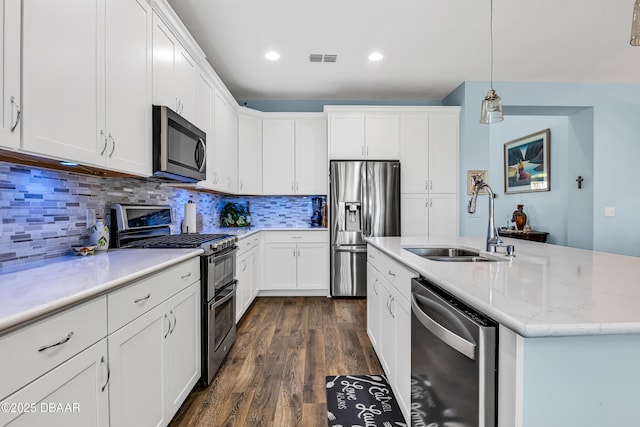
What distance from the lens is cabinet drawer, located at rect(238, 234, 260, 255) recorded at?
317cm

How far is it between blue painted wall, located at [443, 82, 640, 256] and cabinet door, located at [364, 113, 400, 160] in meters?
0.90

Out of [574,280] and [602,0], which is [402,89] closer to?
[602,0]

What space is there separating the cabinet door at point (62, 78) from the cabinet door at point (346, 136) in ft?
9.79

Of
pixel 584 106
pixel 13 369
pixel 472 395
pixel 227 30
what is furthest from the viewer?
pixel 584 106

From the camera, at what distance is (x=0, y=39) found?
1014 mm

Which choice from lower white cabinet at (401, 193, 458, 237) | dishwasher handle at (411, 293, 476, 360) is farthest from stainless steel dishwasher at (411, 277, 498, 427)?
lower white cabinet at (401, 193, 458, 237)

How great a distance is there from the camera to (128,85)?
1741mm

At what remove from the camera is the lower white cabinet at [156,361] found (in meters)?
1.19

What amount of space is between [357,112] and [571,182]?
3.13 meters

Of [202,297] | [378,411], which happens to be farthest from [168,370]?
[378,411]

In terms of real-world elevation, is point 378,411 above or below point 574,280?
below

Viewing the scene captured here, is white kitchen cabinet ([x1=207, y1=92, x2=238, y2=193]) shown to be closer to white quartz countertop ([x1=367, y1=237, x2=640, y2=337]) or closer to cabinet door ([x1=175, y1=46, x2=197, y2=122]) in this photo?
cabinet door ([x1=175, y1=46, x2=197, y2=122])

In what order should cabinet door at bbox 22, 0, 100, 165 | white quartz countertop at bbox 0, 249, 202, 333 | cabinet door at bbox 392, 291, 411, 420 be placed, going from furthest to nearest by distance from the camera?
cabinet door at bbox 392, 291, 411, 420
cabinet door at bbox 22, 0, 100, 165
white quartz countertop at bbox 0, 249, 202, 333

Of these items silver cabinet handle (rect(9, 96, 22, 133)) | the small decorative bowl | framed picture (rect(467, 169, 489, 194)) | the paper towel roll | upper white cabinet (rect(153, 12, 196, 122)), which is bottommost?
the small decorative bowl
